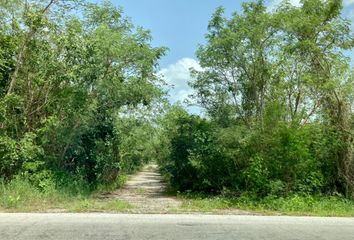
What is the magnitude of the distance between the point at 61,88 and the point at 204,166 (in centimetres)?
785

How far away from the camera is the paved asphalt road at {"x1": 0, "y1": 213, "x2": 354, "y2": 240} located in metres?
9.22

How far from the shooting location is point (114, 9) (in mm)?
22625

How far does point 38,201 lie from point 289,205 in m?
8.67

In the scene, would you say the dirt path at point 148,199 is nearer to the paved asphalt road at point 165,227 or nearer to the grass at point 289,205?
the grass at point 289,205

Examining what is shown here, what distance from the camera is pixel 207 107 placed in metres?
22.8

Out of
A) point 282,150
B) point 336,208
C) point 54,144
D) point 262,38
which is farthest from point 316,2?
point 54,144

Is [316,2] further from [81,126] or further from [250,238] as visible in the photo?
[250,238]

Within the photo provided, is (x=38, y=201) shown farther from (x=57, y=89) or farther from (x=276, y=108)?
(x=276, y=108)

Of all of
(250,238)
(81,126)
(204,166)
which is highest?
(81,126)

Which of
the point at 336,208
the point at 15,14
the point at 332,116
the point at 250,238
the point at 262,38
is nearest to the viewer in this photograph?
the point at 250,238

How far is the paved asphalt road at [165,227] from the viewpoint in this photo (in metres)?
9.22

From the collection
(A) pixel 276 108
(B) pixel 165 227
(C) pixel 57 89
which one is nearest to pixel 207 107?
(A) pixel 276 108

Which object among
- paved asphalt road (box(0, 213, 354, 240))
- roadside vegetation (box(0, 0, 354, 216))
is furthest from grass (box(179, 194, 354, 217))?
paved asphalt road (box(0, 213, 354, 240))

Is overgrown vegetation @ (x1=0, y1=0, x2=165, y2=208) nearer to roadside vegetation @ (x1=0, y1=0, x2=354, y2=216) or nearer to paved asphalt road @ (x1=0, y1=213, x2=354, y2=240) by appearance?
roadside vegetation @ (x1=0, y1=0, x2=354, y2=216)
